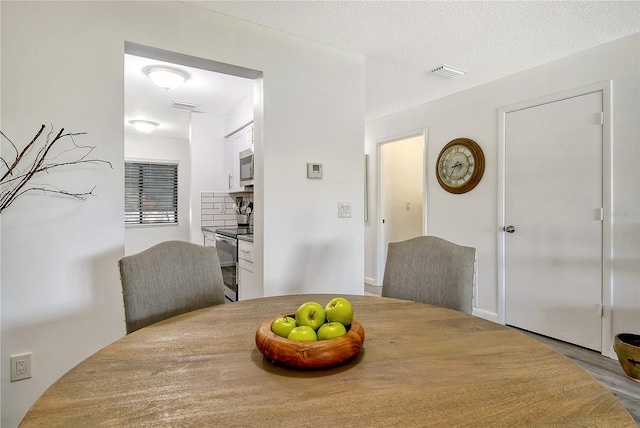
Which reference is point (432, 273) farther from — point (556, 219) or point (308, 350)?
point (556, 219)

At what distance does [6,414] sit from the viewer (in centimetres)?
160

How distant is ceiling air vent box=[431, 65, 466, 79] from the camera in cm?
296

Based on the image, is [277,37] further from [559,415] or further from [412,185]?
[412,185]

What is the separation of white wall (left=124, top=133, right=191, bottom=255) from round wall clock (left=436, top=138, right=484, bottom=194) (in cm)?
396

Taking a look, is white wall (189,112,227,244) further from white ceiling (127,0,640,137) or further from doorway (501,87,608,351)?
doorway (501,87,608,351)

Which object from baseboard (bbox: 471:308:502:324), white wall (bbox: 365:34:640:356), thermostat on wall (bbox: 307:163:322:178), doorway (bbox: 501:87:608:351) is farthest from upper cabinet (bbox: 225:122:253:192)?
baseboard (bbox: 471:308:502:324)

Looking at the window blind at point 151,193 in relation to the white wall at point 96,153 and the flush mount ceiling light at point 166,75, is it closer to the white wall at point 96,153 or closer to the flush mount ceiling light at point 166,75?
the flush mount ceiling light at point 166,75

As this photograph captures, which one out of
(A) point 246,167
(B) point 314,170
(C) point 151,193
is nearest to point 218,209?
(A) point 246,167

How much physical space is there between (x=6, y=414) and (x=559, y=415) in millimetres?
2290

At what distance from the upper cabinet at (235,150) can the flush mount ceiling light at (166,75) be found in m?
0.89

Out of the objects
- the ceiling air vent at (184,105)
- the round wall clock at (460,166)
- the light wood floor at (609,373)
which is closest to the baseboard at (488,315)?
the light wood floor at (609,373)

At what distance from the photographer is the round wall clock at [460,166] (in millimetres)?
3416

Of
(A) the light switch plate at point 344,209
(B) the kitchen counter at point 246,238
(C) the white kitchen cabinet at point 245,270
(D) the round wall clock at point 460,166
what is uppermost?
(D) the round wall clock at point 460,166

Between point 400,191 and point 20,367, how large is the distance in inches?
174
